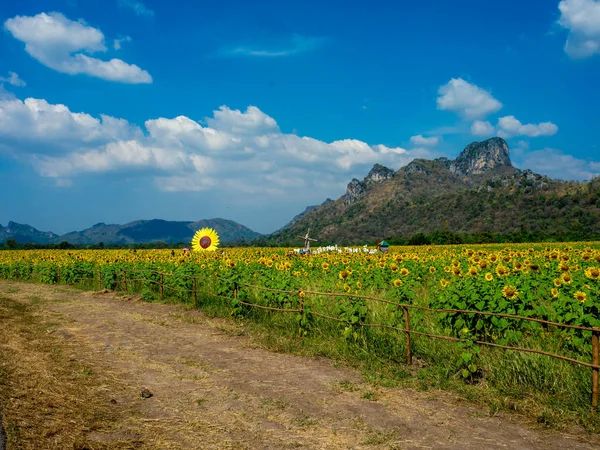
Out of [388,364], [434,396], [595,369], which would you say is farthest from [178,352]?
[595,369]

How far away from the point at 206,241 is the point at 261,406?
2196 cm

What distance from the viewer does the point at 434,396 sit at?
21.7 ft

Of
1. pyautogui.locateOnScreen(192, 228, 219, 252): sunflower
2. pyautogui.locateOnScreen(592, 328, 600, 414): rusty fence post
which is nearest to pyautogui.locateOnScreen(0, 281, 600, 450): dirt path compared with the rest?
pyautogui.locateOnScreen(592, 328, 600, 414): rusty fence post

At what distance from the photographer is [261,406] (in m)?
6.28

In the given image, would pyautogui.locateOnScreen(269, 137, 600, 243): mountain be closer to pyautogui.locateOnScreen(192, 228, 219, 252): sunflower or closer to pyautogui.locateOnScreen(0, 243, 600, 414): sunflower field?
pyautogui.locateOnScreen(192, 228, 219, 252): sunflower

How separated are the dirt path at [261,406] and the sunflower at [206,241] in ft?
Answer: 55.3

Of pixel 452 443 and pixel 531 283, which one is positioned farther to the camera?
pixel 531 283

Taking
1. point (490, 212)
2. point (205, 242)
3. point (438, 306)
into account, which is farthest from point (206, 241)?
point (490, 212)

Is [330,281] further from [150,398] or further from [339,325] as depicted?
[150,398]

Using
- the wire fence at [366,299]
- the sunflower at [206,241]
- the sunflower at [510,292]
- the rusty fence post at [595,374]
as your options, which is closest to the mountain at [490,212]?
the sunflower at [206,241]

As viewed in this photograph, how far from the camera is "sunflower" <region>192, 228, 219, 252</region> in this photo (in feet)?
89.8

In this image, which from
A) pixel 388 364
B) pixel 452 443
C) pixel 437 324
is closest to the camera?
pixel 452 443

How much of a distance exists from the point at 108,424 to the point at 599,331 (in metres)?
6.28

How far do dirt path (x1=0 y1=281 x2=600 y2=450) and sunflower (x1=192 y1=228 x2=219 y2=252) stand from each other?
16.9 m
